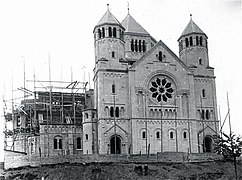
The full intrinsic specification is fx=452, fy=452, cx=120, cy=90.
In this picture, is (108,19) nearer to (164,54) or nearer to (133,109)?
(164,54)

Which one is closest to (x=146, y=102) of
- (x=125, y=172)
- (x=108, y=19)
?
(x=108, y=19)

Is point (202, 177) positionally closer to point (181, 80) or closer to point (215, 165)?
point (215, 165)

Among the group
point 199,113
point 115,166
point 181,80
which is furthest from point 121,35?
point 115,166

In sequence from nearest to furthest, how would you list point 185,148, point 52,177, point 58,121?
point 52,177 < point 185,148 < point 58,121

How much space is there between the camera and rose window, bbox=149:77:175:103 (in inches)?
2598

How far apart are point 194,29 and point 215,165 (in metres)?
24.8

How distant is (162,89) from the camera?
66.6 metres

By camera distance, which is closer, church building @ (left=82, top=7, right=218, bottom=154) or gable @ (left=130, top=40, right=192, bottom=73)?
church building @ (left=82, top=7, right=218, bottom=154)

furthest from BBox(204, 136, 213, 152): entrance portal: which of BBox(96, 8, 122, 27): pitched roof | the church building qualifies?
BBox(96, 8, 122, 27): pitched roof

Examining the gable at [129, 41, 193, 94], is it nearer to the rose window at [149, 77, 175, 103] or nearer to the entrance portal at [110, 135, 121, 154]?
the rose window at [149, 77, 175, 103]

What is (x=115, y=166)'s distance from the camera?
5203cm

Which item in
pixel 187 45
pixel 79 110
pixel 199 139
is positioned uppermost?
pixel 187 45

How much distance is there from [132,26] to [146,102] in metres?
20.2

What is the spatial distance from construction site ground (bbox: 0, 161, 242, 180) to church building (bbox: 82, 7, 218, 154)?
30.4 feet
